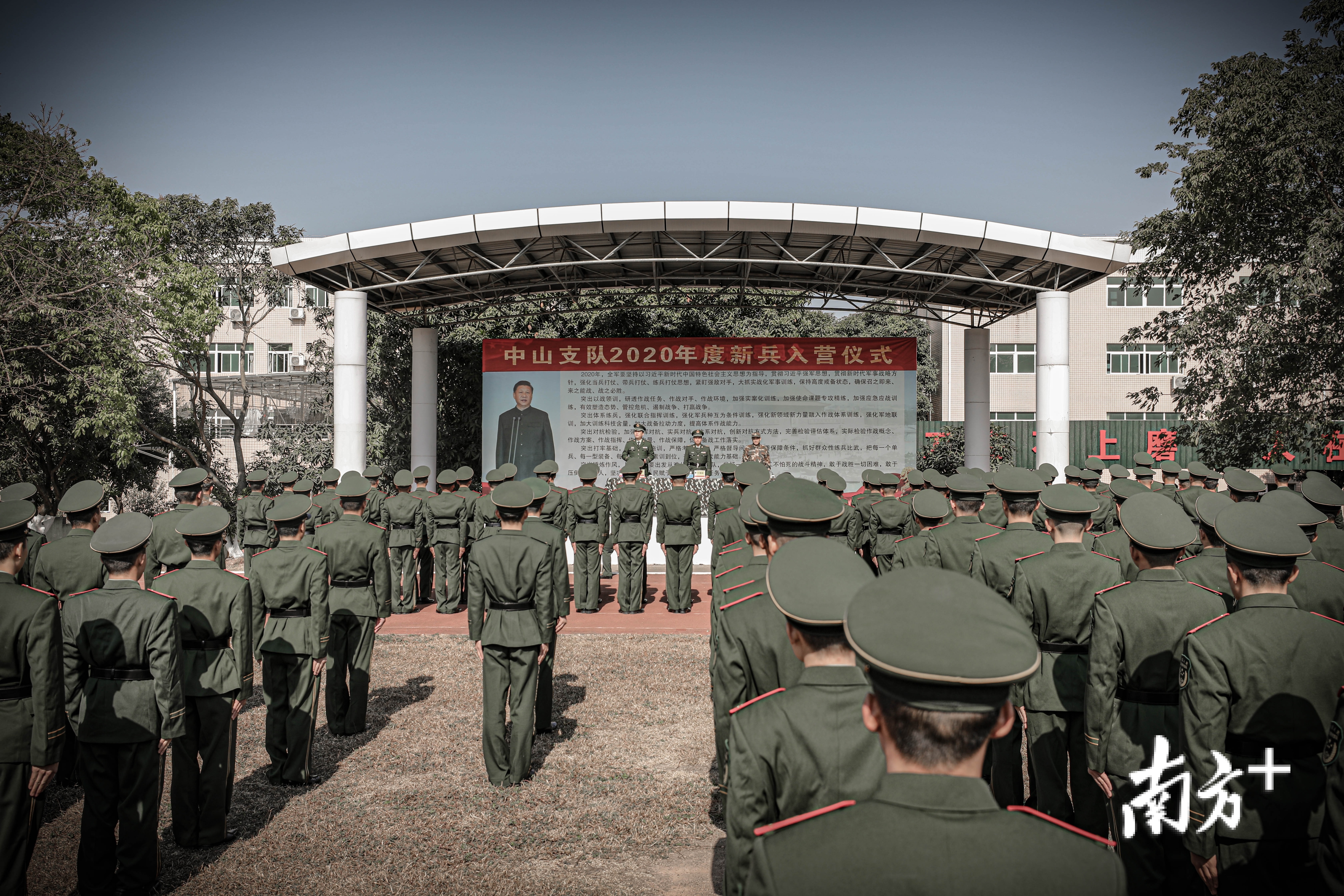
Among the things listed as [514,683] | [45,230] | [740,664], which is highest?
[45,230]

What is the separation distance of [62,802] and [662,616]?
6.22m

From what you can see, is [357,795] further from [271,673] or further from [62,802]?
[62,802]

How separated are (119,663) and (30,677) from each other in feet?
1.02

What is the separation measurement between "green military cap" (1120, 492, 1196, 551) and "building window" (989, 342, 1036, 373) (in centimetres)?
2708

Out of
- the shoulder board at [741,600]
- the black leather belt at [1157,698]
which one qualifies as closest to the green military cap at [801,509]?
the shoulder board at [741,600]

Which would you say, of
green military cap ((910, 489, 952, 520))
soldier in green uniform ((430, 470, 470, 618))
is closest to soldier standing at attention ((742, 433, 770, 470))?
soldier in green uniform ((430, 470, 470, 618))

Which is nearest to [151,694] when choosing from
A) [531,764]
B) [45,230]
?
[531,764]

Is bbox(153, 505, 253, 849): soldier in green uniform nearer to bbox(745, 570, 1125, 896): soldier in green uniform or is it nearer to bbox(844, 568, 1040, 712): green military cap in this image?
bbox(745, 570, 1125, 896): soldier in green uniform

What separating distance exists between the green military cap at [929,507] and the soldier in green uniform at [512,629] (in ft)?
9.02

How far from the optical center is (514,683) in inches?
191

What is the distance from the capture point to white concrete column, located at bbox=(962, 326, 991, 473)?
1723 centimetres

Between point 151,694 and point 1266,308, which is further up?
point 1266,308

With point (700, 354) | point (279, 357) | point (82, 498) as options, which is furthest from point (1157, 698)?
point (279, 357)

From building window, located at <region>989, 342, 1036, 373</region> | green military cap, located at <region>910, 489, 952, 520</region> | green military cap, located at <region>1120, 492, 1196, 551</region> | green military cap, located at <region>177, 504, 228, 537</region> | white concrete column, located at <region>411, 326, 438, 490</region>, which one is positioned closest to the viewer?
green military cap, located at <region>1120, 492, 1196, 551</region>
